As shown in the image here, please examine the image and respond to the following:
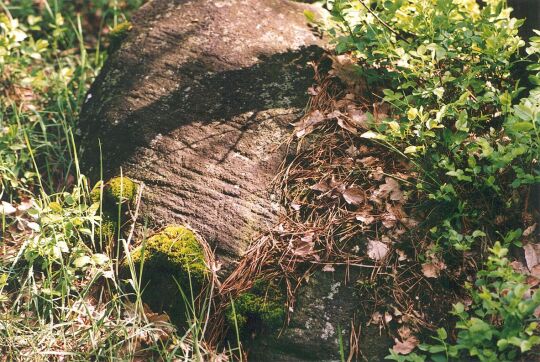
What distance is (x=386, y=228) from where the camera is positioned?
2809 millimetres

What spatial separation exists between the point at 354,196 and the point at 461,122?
25.1 inches

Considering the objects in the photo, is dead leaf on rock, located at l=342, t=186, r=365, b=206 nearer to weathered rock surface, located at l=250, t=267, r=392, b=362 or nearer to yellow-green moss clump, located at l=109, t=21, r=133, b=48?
weathered rock surface, located at l=250, t=267, r=392, b=362

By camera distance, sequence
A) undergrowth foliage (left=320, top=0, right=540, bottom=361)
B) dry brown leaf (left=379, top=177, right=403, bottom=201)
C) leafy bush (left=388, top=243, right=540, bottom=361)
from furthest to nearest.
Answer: dry brown leaf (left=379, top=177, right=403, bottom=201) → undergrowth foliage (left=320, top=0, right=540, bottom=361) → leafy bush (left=388, top=243, right=540, bottom=361)

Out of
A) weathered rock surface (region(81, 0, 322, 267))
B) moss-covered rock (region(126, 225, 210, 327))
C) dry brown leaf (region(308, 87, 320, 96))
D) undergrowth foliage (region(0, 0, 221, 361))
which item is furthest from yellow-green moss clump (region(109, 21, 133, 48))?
moss-covered rock (region(126, 225, 210, 327))

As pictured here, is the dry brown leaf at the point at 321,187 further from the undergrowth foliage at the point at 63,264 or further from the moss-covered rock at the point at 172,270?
the undergrowth foliage at the point at 63,264

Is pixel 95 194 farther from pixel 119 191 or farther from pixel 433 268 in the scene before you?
pixel 433 268

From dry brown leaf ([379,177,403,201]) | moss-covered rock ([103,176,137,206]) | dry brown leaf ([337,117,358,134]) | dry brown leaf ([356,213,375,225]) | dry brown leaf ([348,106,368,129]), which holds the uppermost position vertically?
dry brown leaf ([348,106,368,129])

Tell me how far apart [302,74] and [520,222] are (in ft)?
4.94

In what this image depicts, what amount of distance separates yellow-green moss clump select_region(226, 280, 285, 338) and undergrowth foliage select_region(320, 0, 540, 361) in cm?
61

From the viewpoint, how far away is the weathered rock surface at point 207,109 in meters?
3.07

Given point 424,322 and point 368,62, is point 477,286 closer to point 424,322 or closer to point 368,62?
point 424,322

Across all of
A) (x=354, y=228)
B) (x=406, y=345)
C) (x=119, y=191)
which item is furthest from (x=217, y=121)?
(x=406, y=345)

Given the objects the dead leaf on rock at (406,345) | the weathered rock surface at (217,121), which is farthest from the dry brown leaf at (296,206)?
the dead leaf on rock at (406,345)

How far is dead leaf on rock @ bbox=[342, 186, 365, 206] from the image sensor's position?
2.88 m
